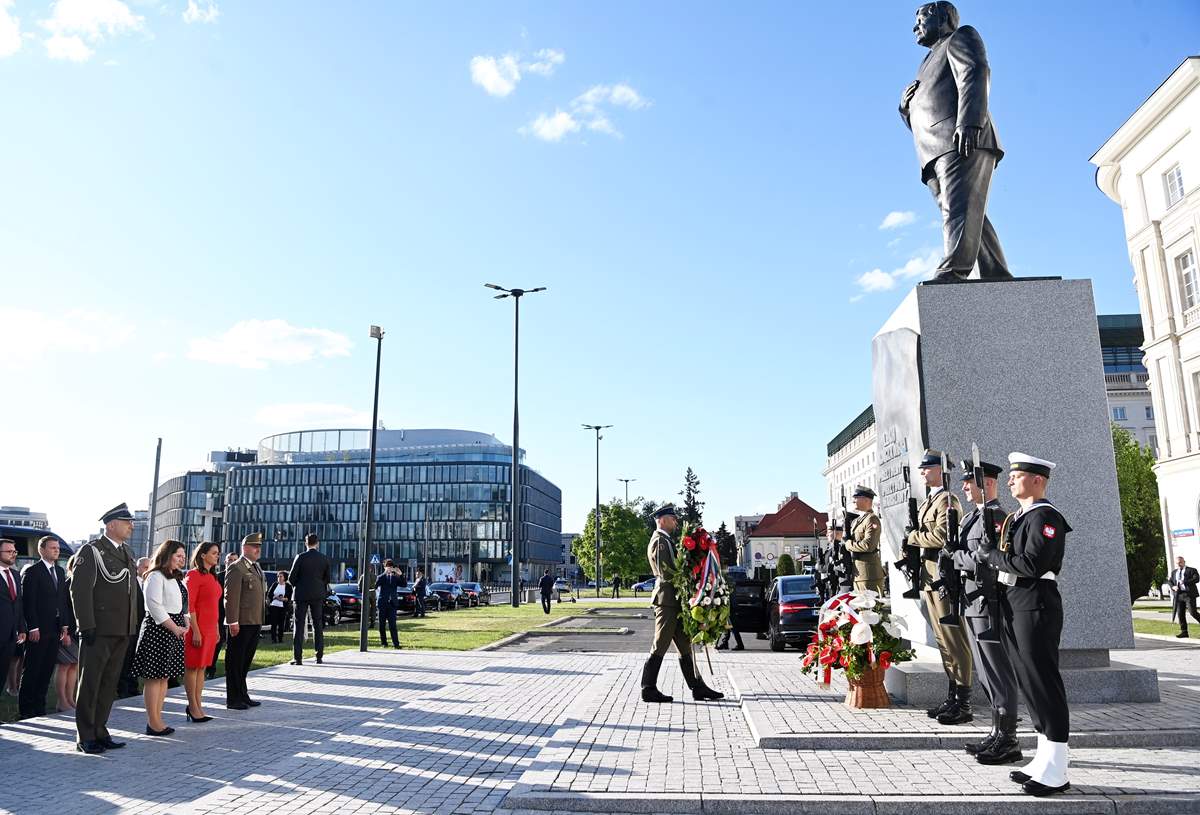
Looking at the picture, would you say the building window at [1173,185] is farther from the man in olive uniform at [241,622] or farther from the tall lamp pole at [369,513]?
the man in olive uniform at [241,622]

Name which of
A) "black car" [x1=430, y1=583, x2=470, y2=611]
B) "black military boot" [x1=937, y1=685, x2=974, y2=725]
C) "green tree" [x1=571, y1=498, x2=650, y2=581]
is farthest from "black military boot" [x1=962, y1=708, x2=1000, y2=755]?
"green tree" [x1=571, y1=498, x2=650, y2=581]

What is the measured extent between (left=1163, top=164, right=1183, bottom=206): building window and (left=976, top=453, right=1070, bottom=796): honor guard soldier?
35.7m

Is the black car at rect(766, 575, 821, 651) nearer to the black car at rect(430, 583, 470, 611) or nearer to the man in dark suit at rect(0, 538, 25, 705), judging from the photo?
the man in dark suit at rect(0, 538, 25, 705)

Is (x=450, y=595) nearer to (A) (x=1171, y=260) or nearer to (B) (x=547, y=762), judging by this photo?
(A) (x=1171, y=260)

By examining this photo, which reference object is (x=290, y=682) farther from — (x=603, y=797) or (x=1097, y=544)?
(x=1097, y=544)

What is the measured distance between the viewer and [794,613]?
1717 cm

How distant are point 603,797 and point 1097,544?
523 centimetres

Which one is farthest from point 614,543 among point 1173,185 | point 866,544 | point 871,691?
point 871,691

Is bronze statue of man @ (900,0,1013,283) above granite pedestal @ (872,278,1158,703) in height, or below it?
above

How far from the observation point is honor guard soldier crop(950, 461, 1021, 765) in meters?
5.69

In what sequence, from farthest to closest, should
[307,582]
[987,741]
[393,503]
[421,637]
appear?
[393,503], [421,637], [307,582], [987,741]

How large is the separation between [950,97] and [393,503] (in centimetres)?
11393

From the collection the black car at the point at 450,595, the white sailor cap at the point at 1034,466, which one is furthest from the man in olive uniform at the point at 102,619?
the black car at the point at 450,595

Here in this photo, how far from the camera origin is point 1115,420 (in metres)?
73.8
